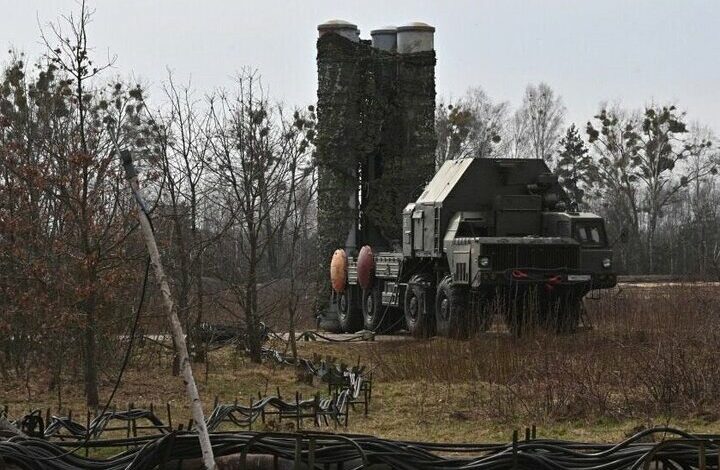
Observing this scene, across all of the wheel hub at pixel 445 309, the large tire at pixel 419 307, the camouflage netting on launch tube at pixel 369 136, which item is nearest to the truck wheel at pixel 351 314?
the camouflage netting on launch tube at pixel 369 136

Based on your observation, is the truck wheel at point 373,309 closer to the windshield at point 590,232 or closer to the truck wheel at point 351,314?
the truck wheel at point 351,314

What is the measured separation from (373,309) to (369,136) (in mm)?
4554

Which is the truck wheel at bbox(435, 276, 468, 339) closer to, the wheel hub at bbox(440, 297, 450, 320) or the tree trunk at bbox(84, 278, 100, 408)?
the wheel hub at bbox(440, 297, 450, 320)

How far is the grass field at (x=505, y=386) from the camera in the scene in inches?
457

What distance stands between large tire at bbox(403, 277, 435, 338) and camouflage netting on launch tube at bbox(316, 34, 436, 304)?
17.4 ft

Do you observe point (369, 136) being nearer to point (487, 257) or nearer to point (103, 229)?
point (487, 257)

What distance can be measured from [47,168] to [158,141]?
246 inches

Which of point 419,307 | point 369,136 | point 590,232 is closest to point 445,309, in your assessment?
point 419,307

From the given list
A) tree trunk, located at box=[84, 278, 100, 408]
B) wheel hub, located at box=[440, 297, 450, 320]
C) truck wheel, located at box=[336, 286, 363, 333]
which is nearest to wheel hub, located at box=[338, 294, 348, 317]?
truck wheel, located at box=[336, 286, 363, 333]

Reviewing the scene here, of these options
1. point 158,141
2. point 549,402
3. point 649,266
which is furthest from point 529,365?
point 649,266

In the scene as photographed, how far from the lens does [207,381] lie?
16250 millimetres

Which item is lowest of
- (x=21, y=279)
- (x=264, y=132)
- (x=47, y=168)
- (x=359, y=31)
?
(x=21, y=279)

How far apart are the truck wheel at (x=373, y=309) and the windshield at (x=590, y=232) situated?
544 cm

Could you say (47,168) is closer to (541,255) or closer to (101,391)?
(101,391)
